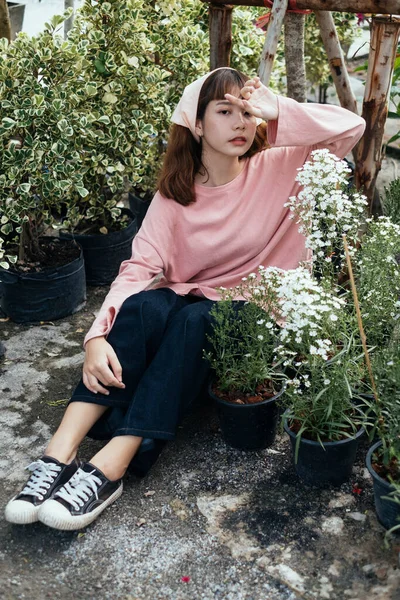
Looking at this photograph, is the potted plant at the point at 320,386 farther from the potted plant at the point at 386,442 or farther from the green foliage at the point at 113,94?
the green foliage at the point at 113,94

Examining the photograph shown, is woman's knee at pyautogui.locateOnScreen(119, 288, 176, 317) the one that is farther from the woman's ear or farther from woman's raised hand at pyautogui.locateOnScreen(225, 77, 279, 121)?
woman's raised hand at pyautogui.locateOnScreen(225, 77, 279, 121)

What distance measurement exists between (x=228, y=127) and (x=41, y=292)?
4.59 ft

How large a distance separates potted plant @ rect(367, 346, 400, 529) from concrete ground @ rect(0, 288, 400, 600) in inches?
4.8

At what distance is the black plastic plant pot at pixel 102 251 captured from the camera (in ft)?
12.9

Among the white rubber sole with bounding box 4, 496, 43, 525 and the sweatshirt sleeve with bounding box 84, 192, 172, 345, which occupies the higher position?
Answer: the sweatshirt sleeve with bounding box 84, 192, 172, 345

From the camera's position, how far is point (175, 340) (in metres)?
2.52

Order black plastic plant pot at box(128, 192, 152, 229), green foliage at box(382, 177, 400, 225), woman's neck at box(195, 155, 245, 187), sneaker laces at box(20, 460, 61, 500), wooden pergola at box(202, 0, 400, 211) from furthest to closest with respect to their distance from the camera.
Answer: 1. black plastic plant pot at box(128, 192, 152, 229)
2. green foliage at box(382, 177, 400, 225)
3. wooden pergola at box(202, 0, 400, 211)
4. woman's neck at box(195, 155, 245, 187)
5. sneaker laces at box(20, 460, 61, 500)

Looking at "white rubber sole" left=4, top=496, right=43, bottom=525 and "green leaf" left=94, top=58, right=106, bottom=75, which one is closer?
"white rubber sole" left=4, top=496, right=43, bottom=525

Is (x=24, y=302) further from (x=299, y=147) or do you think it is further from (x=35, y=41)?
(x=299, y=147)

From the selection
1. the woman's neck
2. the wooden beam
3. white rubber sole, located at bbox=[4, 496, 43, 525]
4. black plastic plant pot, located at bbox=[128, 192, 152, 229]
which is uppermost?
the wooden beam

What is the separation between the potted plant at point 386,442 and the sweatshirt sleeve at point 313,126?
85cm

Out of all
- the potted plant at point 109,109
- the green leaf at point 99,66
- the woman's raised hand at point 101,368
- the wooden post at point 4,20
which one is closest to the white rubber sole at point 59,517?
the woman's raised hand at point 101,368

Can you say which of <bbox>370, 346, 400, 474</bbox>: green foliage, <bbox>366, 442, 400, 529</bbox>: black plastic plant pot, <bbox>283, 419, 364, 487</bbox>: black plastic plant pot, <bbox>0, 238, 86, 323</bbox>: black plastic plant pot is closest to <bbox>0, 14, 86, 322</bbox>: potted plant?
A: <bbox>0, 238, 86, 323</bbox>: black plastic plant pot

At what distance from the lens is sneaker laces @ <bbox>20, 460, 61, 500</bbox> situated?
233 centimetres
